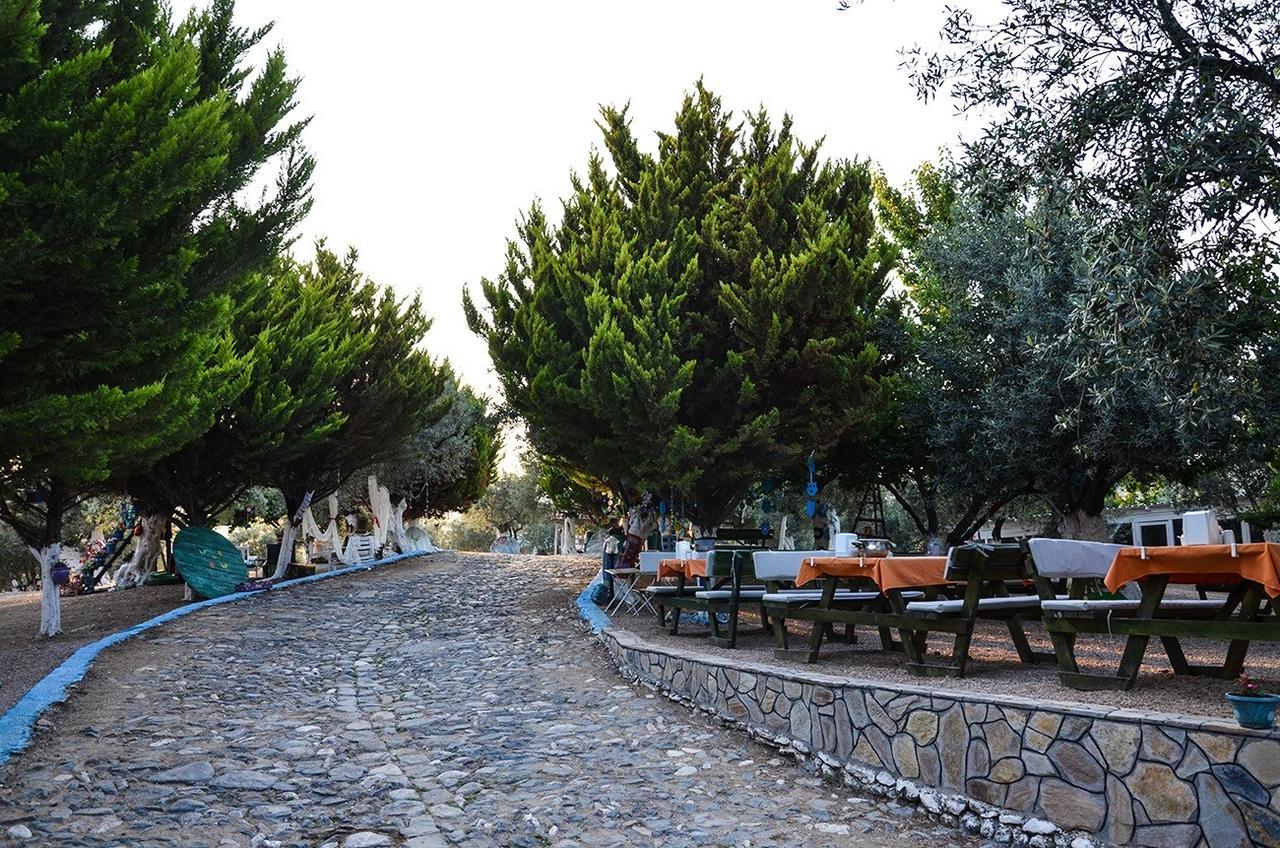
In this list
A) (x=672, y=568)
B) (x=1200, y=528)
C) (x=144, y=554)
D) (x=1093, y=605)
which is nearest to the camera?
(x=1093, y=605)

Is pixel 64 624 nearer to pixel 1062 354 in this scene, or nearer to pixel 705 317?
pixel 705 317

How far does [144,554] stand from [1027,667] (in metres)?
21.7

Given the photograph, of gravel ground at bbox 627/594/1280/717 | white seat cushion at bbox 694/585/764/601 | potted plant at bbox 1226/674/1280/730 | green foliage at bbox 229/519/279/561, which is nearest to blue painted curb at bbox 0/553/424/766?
white seat cushion at bbox 694/585/764/601

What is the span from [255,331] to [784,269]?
34.6 feet

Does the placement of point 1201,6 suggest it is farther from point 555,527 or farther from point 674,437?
point 555,527

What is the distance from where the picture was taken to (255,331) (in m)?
19.4

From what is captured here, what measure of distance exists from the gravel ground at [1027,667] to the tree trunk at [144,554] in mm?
15590

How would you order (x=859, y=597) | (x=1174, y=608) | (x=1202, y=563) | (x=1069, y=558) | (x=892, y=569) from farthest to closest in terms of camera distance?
(x=859, y=597) → (x=892, y=569) → (x=1069, y=558) → (x=1174, y=608) → (x=1202, y=563)

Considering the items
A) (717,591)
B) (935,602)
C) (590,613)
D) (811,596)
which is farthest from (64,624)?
(935,602)

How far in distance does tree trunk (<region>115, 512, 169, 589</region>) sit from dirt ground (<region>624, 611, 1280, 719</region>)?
15558 mm

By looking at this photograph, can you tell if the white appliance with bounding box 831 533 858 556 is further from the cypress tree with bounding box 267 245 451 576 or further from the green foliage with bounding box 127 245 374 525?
the cypress tree with bounding box 267 245 451 576

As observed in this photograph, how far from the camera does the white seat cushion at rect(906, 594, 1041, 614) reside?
6828mm

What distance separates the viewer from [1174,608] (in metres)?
6.58

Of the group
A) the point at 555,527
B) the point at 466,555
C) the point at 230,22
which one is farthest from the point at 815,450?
the point at 555,527
